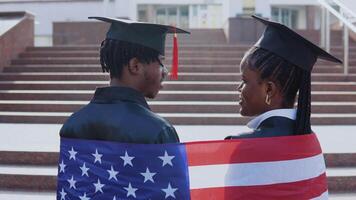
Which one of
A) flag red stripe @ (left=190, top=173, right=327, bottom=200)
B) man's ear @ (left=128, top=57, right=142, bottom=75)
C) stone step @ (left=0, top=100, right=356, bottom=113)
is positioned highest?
man's ear @ (left=128, top=57, right=142, bottom=75)

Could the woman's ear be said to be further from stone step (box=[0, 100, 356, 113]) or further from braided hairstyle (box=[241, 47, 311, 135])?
stone step (box=[0, 100, 356, 113])

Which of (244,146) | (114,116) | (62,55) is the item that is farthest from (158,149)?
(62,55)

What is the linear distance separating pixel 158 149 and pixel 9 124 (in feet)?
21.8

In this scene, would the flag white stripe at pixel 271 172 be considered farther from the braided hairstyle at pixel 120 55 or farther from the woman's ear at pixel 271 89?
the braided hairstyle at pixel 120 55

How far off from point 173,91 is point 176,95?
0.26 meters

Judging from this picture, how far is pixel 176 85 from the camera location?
909 cm

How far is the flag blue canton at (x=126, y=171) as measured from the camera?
170 cm

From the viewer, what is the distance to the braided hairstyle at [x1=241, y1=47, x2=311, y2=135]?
1786 mm

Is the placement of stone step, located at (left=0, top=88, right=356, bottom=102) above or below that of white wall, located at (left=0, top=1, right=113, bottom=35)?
below

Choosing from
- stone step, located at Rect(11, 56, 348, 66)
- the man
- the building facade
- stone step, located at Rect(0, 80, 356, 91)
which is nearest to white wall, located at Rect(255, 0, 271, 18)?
the building facade

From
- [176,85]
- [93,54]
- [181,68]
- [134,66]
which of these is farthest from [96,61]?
[134,66]

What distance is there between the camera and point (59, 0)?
1984 centimetres

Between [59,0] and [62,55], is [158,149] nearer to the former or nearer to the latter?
[62,55]

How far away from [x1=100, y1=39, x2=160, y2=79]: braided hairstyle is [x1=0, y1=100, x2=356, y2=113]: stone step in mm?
6268
